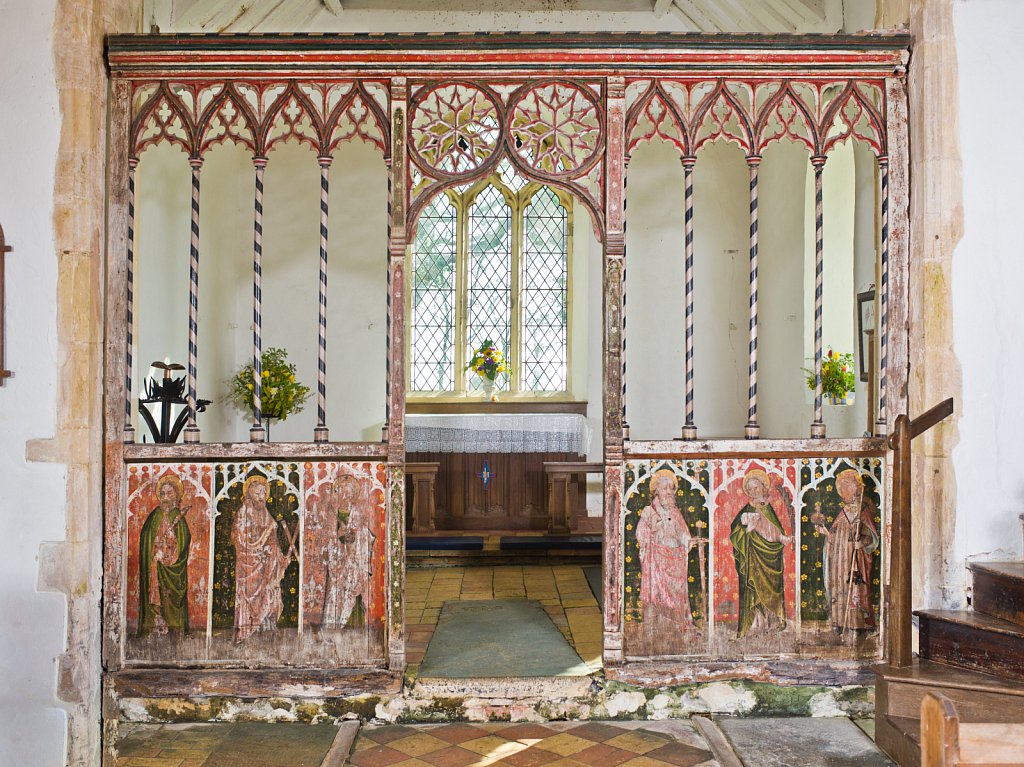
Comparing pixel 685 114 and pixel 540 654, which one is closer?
pixel 685 114

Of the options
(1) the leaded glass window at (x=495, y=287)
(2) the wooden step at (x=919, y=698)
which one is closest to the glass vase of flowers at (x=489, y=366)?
(1) the leaded glass window at (x=495, y=287)

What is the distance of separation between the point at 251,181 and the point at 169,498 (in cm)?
527

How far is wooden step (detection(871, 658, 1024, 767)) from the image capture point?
2980 millimetres

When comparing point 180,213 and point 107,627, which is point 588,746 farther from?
point 180,213

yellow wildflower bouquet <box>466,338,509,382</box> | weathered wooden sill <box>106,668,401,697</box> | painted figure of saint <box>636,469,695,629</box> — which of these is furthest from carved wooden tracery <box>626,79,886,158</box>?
yellow wildflower bouquet <box>466,338,509,382</box>

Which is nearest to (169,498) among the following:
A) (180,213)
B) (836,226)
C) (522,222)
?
(180,213)

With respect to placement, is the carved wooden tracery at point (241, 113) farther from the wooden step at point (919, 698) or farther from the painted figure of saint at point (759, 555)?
the wooden step at point (919, 698)

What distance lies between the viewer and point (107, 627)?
366cm

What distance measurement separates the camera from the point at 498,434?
25.8 feet

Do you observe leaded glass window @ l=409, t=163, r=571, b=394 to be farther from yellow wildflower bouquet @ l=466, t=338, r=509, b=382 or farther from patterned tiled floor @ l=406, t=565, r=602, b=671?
patterned tiled floor @ l=406, t=565, r=602, b=671

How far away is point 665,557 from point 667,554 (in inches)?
0.6

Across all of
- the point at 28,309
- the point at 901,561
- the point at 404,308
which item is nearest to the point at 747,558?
the point at 901,561

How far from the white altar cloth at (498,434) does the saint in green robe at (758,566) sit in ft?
13.6

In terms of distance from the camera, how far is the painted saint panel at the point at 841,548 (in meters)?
3.77
